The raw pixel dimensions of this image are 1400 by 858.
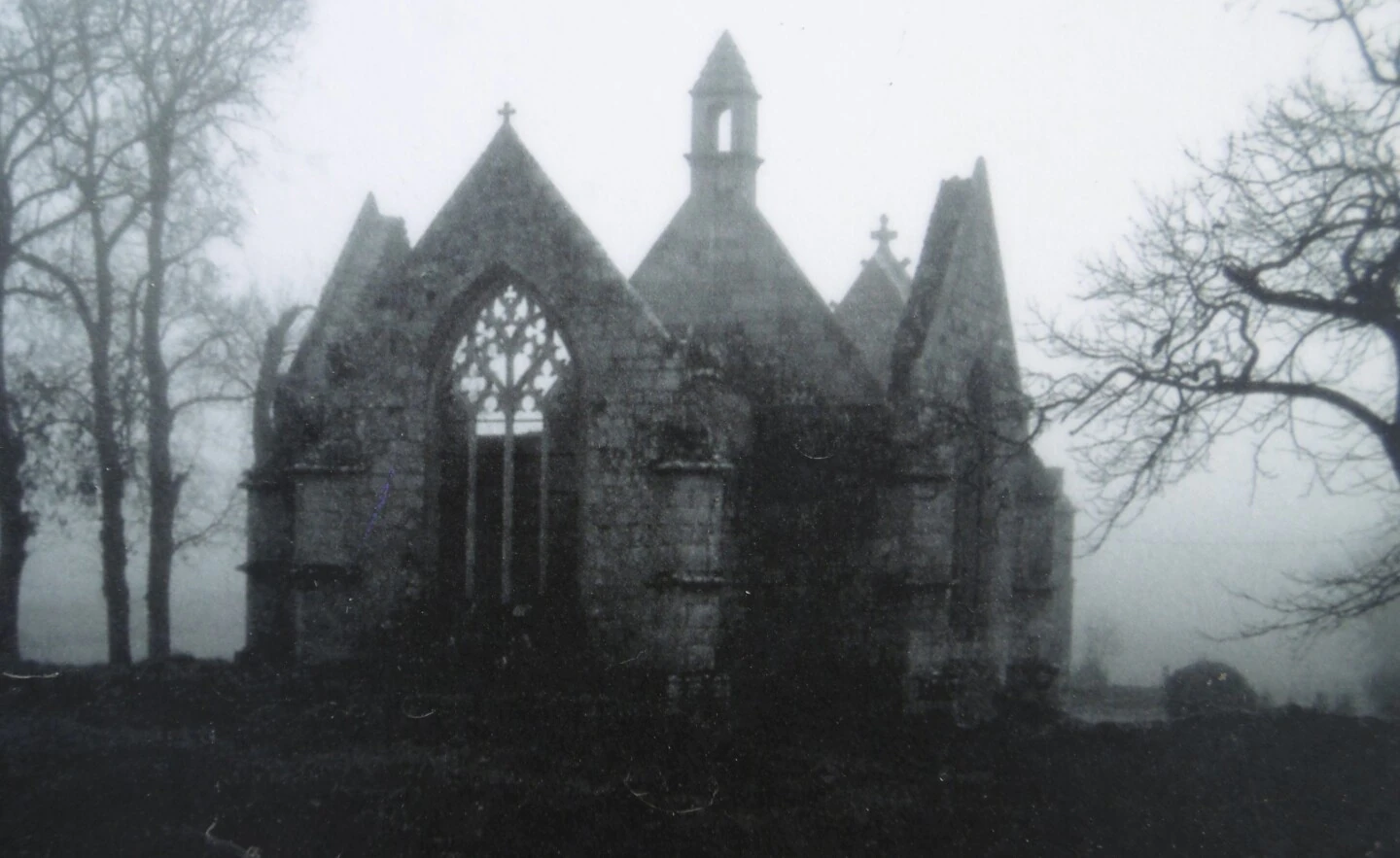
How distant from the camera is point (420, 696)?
12.2 meters

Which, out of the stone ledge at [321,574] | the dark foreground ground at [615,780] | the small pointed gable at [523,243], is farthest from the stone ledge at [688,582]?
the stone ledge at [321,574]

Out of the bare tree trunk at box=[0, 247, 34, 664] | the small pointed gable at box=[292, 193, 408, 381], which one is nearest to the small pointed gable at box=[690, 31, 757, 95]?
the small pointed gable at box=[292, 193, 408, 381]

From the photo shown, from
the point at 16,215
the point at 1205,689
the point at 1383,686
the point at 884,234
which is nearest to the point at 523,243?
the point at 16,215

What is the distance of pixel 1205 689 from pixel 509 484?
50.3 ft

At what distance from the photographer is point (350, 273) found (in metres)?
16.0

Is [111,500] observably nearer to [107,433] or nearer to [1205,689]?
[107,433]

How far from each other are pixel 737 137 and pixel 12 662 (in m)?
12.8

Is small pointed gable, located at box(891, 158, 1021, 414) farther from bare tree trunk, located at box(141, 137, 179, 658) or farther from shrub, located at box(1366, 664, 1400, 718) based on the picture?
shrub, located at box(1366, 664, 1400, 718)

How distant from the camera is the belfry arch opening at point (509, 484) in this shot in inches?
510

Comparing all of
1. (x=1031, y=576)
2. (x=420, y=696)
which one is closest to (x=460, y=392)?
(x=420, y=696)

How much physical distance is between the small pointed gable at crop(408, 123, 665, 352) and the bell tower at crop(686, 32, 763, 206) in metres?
5.11

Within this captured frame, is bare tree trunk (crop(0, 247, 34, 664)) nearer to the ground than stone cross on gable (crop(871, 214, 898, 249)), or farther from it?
nearer to the ground

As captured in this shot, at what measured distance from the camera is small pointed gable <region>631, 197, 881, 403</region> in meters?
15.9

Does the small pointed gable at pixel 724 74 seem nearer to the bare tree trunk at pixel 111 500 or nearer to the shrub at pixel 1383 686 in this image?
the bare tree trunk at pixel 111 500
